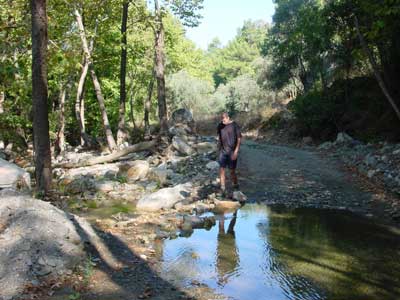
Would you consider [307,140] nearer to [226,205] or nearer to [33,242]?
[226,205]

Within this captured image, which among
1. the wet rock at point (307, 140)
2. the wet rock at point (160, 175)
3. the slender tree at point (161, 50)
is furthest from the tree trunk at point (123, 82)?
the wet rock at point (307, 140)

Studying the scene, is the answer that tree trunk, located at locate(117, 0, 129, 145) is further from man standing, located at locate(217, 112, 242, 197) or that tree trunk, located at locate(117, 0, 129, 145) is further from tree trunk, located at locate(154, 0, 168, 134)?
man standing, located at locate(217, 112, 242, 197)

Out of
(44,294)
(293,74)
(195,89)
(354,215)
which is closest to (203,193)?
(354,215)

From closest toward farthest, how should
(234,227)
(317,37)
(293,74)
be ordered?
(234,227) → (317,37) → (293,74)

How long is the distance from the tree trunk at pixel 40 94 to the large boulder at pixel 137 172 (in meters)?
4.23

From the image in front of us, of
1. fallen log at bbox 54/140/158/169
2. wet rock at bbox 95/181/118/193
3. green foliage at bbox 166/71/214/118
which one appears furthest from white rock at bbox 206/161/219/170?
green foliage at bbox 166/71/214/118

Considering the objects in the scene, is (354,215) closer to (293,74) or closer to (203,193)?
(203,193)

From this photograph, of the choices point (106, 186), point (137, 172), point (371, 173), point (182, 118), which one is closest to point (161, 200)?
point (106, 186)

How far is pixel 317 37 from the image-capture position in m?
Answer: 26.1

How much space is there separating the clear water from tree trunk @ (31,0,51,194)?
12.0 feet

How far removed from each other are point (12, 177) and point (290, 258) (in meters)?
5.75

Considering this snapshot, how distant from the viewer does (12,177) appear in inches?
344

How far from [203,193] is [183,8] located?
1334cm

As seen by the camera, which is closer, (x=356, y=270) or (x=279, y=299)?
(x=279, y=299)
